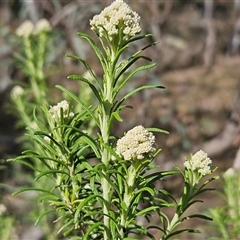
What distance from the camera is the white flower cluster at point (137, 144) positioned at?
46 cm

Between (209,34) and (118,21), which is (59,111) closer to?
(118,21)

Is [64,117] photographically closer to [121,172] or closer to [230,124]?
A: [121,172]

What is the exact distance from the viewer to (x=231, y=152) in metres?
4.36

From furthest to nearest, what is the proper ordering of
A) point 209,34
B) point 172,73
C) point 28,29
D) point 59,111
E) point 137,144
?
point 172,73
point 209,34
point 28,29
point 59,111
point 137,144

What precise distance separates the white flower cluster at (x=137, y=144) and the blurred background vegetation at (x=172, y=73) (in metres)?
1.54

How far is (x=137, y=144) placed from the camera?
459 millimetres

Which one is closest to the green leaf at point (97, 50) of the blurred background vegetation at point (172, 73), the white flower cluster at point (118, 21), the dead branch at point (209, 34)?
the white flower cluster at point (118, 21)

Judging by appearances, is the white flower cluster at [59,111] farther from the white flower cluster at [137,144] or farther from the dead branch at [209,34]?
the dead branch at [209,34]

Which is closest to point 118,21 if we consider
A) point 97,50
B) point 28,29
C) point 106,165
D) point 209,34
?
point 97,50

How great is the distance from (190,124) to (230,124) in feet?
5.58

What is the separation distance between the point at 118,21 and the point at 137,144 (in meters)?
0.13

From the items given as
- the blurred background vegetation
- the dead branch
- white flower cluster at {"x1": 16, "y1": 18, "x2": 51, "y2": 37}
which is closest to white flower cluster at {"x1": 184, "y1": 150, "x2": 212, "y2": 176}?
white flower cluster at {"x1": 16, "y1": 18, "x2": 51, "y2": 37}

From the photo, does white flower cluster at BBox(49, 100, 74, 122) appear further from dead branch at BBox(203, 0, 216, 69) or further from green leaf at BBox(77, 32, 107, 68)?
dead branch at BBox(203, 0, 216, 69)

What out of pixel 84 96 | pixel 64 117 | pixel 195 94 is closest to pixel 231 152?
pixel 195 94
